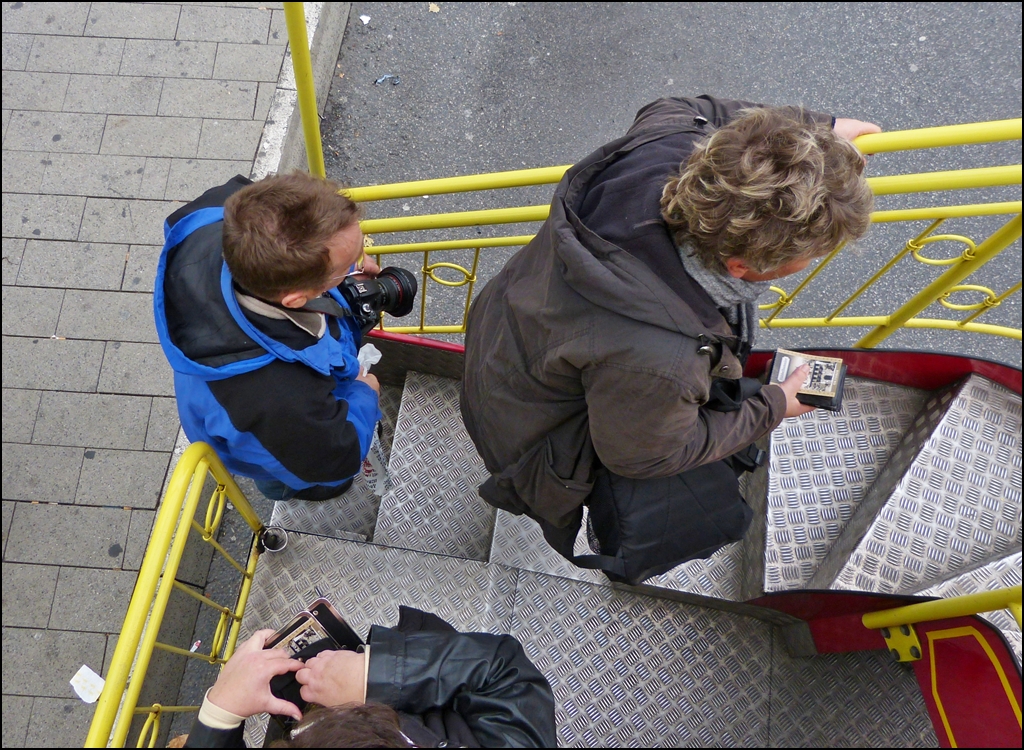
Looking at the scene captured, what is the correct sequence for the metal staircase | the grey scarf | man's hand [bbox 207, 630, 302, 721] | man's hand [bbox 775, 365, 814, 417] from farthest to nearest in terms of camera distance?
the metal staircase < man's hand [bbox 775, 365, 814, 417] < man's hand [bbox 207, 630, 302, 721] < the grey scarf

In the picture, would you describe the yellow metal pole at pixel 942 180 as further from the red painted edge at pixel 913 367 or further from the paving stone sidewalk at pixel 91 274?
the paving stone sidewalk at pixel 91 274

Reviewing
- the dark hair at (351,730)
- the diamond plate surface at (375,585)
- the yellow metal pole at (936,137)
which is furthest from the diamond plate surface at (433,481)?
the yellow metal pole at (936,137)

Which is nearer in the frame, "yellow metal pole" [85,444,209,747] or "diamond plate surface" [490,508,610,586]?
"yellow metal pole" [85,444,209,747]

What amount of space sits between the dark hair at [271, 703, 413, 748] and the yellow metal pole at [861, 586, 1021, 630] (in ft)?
4.67

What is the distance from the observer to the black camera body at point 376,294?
2168 mm

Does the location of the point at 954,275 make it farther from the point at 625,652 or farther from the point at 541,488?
the point at 625,652

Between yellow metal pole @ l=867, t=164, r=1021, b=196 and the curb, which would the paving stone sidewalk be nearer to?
the curb

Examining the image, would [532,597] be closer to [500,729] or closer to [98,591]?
[500,729]

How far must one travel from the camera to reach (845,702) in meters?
2.42

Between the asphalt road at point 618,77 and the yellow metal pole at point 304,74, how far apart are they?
3.63 ft

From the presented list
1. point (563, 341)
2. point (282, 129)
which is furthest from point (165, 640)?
point (282, 129)

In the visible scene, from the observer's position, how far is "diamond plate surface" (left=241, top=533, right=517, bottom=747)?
2516 mm

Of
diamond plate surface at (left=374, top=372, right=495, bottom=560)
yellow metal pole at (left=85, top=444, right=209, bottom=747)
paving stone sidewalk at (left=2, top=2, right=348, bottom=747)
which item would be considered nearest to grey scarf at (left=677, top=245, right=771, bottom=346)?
yellow metal pole at (left=85, top=444, right=209, bottom=747)

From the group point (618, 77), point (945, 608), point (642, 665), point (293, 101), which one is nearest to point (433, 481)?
point (642, 665)
